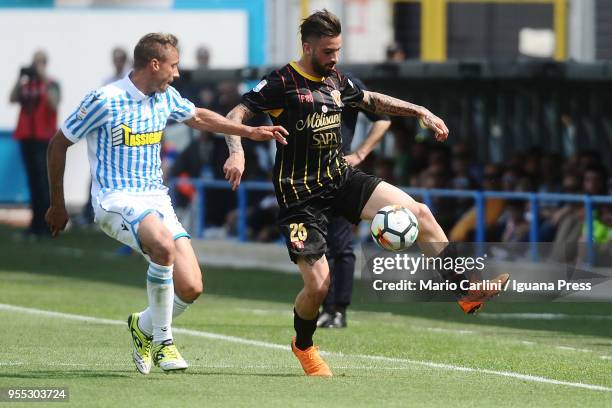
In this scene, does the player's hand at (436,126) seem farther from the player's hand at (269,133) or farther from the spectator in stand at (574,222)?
the spectator in stand at (574,222)

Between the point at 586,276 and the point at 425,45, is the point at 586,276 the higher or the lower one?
the lower one

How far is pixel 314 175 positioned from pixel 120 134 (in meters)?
1.26

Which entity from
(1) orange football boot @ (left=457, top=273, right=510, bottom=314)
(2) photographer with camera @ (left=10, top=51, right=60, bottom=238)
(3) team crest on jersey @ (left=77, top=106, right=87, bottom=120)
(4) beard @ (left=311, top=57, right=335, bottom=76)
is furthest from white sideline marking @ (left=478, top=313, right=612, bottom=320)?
(2) photographer with camera @ (left=10, top=51, right=60, bottom=238)

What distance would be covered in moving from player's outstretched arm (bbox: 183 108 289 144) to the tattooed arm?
10 centimetres

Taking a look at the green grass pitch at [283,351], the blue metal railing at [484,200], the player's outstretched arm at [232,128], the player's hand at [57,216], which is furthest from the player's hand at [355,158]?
the blue metal railing at [484,200]

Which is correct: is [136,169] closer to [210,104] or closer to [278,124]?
[278,124]

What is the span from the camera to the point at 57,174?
10414 millimetres

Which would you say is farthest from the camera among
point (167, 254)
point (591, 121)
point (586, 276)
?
point (591, 121)

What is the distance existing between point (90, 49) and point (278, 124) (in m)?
18.4

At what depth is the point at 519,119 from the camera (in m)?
21.7

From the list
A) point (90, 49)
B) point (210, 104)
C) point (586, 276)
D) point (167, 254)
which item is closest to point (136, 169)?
point (167, 254)

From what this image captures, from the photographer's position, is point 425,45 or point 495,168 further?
point 425,45

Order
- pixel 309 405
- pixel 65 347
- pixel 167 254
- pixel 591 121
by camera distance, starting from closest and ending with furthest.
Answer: pixel 309 405 < pixel 167 254 < pixel 65 347 < pixel 591 121

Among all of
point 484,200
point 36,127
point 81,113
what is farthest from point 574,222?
point 36,127
